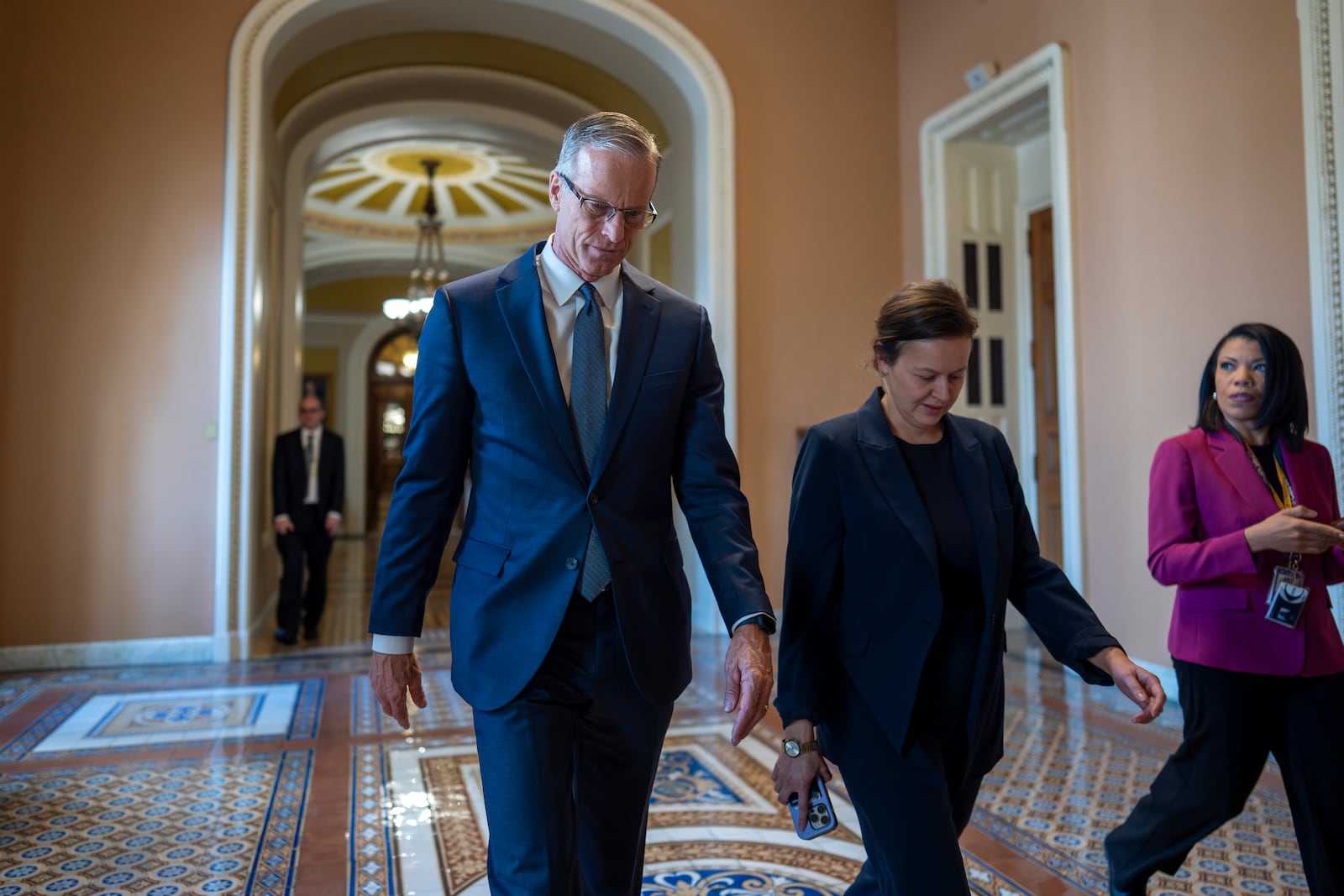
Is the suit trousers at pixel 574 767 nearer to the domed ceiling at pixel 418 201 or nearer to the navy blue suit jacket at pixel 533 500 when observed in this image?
the navy blue suit jacket at pixel 533 500

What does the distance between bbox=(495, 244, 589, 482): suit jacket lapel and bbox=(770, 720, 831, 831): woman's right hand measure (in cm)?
56

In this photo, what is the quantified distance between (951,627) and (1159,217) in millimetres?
4100

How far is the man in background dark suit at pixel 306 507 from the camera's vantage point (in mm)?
6402

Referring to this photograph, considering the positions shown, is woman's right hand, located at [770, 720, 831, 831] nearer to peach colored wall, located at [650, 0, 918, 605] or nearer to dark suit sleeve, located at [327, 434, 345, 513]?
peach colored wall, located at [650, 0, 918, 605]

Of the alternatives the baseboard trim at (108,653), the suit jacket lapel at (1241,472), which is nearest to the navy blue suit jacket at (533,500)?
the suit jacket lapel at (1241,472)

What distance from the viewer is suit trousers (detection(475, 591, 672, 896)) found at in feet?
4.85

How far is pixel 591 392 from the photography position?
1.62 m

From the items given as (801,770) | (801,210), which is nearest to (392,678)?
(801,770)

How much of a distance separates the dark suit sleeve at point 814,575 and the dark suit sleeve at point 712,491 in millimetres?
102

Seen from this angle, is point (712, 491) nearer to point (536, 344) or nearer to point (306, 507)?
point (536, 344)

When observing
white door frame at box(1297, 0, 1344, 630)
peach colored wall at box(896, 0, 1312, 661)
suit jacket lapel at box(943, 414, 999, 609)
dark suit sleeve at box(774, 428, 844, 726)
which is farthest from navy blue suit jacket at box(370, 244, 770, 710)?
peach colored wall at box(896, 0, 1312, 661)

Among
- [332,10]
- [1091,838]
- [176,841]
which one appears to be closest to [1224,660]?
[1091,838]

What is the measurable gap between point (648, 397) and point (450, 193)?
13078 mm

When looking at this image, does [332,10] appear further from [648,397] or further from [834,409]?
[648,397]
